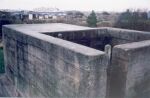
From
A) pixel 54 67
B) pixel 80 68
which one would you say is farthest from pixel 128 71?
pixel 54 67

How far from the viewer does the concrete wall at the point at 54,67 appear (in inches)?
127

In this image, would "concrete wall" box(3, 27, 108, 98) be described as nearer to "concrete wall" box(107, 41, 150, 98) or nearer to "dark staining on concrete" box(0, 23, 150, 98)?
"dark staining on concrete" box(0, 23, 150, 98)

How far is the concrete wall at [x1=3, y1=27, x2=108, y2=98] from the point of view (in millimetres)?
3236

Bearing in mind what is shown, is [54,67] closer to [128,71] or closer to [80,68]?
[80,68]

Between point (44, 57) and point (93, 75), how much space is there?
1.60 meters

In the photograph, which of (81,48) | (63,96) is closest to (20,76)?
(63,96)

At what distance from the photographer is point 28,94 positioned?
18.5 feet

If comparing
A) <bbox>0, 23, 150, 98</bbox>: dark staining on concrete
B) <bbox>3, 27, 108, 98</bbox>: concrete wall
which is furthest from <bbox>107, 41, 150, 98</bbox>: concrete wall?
<bbox>3, 27, 108, 98</bbox>: concrete wall

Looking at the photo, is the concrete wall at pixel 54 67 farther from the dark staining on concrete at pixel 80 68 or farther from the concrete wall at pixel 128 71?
the concrete wall at pixel 128 71

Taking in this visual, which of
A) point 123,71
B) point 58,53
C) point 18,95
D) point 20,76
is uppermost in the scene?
point 58,53

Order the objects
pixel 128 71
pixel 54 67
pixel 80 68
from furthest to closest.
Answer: pixel 54 67, pixel 128 71, pixel 80 68

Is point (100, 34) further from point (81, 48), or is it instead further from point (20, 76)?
point (81, 48)

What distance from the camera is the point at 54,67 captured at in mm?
4102

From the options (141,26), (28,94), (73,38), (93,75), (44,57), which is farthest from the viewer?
(141,26)
